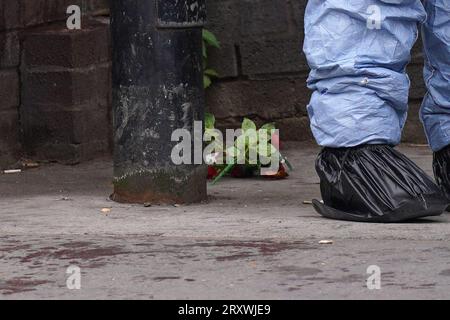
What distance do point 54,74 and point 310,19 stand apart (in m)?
1.93

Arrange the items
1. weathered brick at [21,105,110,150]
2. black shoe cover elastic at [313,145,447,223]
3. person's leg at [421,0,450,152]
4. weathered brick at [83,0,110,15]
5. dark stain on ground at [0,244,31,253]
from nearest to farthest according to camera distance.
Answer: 1. dark stain on ground at [0,244,31,253]
2. black shoe cover elastic at [313,145,447,223]
3. person's leg at [421,0,450,152]
4. weathered brick at [21,105,110,150]
5. weathered brick at [83,0,110,15]

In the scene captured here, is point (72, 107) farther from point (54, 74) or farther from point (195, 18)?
point (195, 18)

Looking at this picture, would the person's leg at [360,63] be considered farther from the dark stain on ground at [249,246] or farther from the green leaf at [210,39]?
the green leaf at [210,39]

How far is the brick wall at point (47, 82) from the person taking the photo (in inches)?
237

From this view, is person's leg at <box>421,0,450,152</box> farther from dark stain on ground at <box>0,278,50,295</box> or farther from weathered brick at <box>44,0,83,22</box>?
weathered brick at <box>44,0,83,22</box>

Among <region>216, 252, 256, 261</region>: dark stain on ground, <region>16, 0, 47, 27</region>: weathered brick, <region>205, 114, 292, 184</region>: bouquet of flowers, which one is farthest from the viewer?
<region>16, 0, 47, 27</region>: weathered brick

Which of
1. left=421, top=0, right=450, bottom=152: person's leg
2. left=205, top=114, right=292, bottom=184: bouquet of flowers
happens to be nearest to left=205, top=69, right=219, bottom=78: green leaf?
left=205, top=114, right=292, bottom=184: bouquet of flowers

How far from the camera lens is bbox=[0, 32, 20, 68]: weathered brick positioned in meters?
5.97

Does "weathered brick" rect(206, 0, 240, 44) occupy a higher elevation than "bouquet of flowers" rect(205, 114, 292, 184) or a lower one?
higher

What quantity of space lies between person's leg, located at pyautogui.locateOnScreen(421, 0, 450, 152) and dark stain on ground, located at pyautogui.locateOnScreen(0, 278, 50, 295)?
180 cm

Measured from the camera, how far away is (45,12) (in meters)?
6.11

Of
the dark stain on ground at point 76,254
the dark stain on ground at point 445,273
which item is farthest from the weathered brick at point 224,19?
the dark stain on ground at point 445,273

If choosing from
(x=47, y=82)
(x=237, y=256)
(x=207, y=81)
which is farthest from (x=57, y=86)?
(x=237, y=256)

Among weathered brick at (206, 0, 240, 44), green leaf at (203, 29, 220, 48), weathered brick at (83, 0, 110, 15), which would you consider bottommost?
green leaf at (203, 29, 220, 48)
